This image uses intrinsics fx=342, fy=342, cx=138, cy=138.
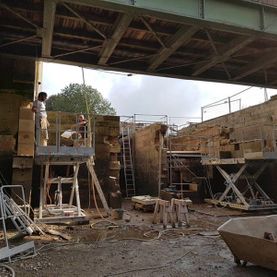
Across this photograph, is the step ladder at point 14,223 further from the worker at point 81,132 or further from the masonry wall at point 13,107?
the worker at point 81,132

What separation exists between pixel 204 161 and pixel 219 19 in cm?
971

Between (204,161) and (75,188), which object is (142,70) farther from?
(204,161)

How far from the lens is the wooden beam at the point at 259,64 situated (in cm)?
1152

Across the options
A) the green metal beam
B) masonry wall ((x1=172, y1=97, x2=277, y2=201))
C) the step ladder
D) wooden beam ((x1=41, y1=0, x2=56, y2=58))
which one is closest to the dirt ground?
the step ladder

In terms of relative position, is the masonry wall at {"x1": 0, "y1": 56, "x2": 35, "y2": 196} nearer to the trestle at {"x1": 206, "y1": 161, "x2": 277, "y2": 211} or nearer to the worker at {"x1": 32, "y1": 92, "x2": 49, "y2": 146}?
the worker at {"x1": 32, "y1": 92, "x2": 49, "y2": 146}

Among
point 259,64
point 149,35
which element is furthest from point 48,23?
point 259,64

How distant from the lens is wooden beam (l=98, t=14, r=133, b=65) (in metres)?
8.54

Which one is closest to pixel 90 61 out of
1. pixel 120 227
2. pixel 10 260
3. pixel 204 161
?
pixel 120 227

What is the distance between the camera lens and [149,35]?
33.8 ft

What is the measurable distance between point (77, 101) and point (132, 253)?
38465mm

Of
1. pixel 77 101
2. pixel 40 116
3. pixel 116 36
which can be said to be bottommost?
pixel 40 116

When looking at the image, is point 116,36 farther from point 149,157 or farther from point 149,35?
point 149,157

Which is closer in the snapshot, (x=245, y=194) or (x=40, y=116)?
(x=40, y=116)

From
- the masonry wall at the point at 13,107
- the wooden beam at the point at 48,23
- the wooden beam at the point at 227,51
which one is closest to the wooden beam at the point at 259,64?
the wooden beam at the point at 227,51
